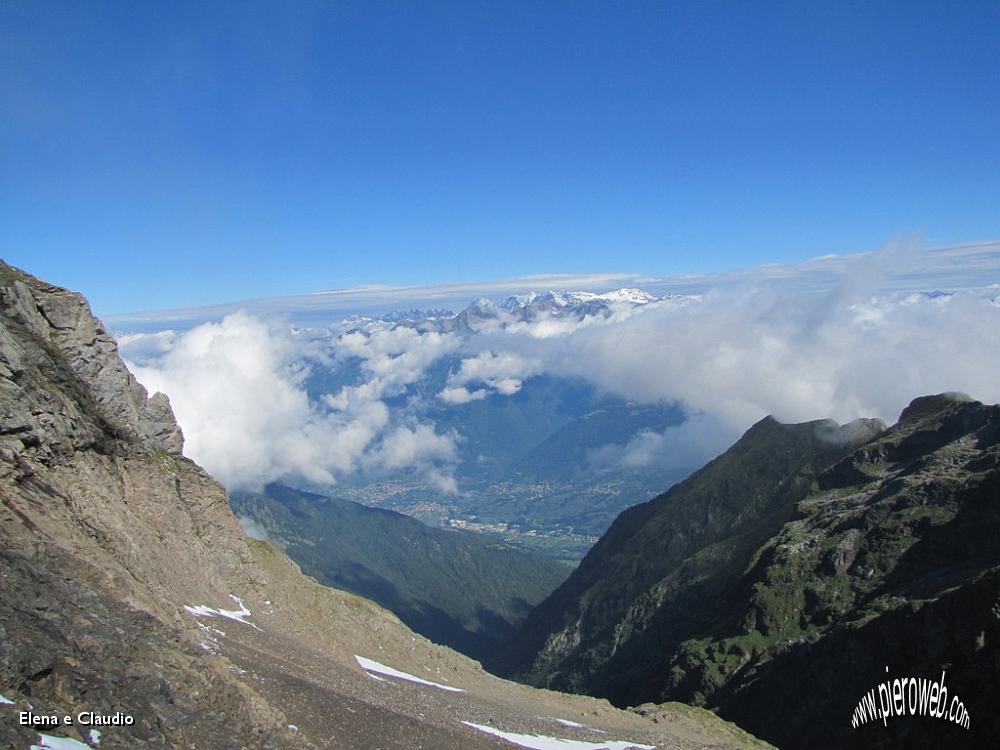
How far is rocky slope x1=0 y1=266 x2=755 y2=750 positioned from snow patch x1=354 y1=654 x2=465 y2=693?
0.59 meters

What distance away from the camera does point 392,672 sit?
74625mm

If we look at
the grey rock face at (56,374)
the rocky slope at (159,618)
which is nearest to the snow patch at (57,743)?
the rocky slope at (159,618)

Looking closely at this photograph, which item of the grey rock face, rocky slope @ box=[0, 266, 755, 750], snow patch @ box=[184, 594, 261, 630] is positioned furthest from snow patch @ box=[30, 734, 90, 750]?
snow patch @ box=[184, 594, 261, 630]

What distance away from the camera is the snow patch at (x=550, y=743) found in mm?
58938

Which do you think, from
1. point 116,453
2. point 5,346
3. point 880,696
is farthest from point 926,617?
point 5,346

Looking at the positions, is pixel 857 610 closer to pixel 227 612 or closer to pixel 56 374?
pixel 227 612

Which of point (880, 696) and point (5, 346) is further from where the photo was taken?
point (880, 696)

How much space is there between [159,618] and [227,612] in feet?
79.8

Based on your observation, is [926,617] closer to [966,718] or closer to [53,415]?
[966,718]

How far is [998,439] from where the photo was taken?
178 meters

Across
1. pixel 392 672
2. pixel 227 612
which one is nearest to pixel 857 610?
pixel 392 672

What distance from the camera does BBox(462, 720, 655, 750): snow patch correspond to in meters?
58.9

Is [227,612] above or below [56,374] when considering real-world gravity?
below

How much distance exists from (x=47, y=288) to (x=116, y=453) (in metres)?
16.7
